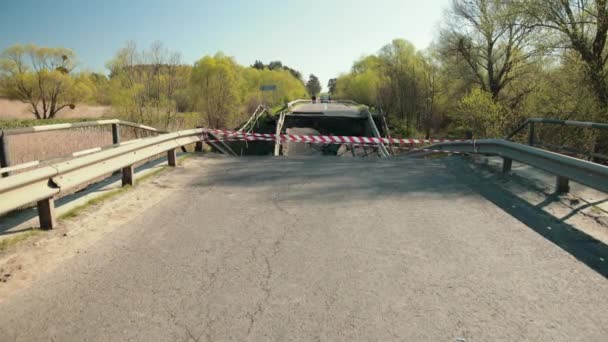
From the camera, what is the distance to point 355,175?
312 inches

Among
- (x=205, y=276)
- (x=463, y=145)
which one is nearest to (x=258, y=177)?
(x=205, y=276)

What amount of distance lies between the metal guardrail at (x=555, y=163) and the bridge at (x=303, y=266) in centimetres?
3

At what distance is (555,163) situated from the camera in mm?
5926

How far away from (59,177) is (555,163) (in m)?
6.42

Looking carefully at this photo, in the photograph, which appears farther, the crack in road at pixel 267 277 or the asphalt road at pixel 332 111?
the asphalt road at pixel 332 111

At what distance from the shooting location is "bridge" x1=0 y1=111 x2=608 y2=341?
9.04 ft

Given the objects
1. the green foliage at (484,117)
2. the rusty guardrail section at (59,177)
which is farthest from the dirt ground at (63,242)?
the green foliage at (484,117)

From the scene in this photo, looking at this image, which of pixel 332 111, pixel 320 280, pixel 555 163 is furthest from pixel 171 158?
pixel 332 111

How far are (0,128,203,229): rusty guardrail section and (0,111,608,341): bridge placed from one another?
2 cm

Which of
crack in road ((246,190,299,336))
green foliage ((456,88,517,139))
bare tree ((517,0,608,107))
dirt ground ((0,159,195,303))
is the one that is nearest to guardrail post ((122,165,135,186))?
dirt ground ((0,159,195,303))

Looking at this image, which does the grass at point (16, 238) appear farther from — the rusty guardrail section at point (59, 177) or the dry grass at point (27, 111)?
the dry grass at point (27, 111)

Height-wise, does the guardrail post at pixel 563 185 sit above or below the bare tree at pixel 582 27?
below

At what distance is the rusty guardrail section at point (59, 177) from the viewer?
394cm

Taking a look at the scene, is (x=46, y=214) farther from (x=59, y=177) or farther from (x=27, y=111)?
(x=27, y=111)
